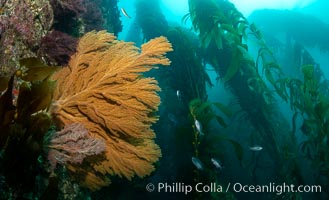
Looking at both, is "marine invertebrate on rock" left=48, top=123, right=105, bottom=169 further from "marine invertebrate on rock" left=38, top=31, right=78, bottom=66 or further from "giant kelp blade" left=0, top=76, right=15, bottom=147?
"marine invertebrate on rock" left=38, top=31, right=78, bottom=66

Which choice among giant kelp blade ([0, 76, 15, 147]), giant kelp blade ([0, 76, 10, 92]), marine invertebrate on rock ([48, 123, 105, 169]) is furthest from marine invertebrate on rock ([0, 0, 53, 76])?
marine invertebrate on rock ([48, 123, 105, 169])

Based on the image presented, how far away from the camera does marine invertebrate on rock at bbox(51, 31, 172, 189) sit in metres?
2.67

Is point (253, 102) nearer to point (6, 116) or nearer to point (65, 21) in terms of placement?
point (65, 21)

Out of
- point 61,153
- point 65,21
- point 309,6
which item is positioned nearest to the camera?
point 61,153

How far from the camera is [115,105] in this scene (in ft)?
8.98

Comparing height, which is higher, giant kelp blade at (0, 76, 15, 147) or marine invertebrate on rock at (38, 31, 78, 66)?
marine invertebrate on rock at (38, 31, 78, 66)

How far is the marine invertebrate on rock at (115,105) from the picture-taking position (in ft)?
8.76

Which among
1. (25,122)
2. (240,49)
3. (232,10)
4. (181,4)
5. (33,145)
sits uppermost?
(181,4)

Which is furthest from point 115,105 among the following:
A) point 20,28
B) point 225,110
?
point 225,110

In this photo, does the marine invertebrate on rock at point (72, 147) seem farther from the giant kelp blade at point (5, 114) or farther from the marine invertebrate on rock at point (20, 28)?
the marine invertebrate on rock at point (20, 28)

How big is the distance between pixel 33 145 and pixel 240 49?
6.21 metres

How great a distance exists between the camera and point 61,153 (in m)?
2.31

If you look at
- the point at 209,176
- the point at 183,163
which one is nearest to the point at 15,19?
the point at 209,176

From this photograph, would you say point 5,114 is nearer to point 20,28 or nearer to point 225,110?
point 20,28
